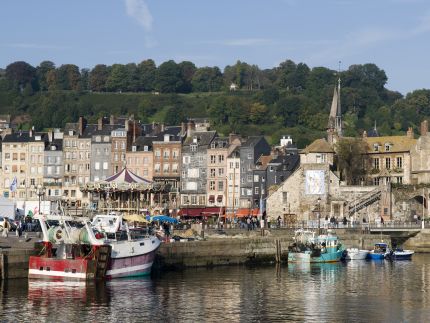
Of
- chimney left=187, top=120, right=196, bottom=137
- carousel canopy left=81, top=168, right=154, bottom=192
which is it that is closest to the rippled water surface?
carousel canopy left=81, top=168, right=154, bottom=192

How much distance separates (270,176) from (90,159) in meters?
22.7

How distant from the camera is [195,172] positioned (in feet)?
364

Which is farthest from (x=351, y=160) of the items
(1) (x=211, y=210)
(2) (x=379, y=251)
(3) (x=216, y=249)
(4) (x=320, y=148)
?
(3) (x=216, y=249)

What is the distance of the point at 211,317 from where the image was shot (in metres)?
43.8

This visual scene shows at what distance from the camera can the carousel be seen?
3701 inches

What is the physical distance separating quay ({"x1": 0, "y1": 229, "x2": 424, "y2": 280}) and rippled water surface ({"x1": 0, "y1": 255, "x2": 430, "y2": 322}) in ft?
3.64

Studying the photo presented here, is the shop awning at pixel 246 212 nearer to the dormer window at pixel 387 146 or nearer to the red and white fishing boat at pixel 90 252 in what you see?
the dormer window at pixel 387 146

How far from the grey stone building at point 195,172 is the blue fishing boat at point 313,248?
127ft

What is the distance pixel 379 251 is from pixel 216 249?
16.3 metres

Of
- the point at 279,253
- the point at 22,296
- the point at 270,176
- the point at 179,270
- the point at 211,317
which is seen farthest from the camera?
the point at 270,176

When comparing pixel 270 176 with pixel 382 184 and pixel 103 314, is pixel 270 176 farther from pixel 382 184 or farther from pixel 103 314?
pixel 103 314

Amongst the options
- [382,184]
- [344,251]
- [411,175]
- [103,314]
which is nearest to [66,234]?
[103,314]

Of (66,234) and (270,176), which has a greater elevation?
(270,176)

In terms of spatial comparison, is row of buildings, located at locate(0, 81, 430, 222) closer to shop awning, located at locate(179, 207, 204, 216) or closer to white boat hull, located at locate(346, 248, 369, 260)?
shop awning, located at locate(179, 207, 204, 216)
